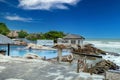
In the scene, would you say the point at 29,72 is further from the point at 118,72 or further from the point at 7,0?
the point at 7,0

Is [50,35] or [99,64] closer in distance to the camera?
[99,64]

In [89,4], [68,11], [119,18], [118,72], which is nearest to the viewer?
[118,72]

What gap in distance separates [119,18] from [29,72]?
94.2 m

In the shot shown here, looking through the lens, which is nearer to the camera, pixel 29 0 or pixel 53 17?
pixel 29 0

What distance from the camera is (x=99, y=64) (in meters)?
18.1

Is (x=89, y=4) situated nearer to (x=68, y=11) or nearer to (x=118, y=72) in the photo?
(x=68, y=11)

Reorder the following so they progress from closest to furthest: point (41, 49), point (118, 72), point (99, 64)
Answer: point (118, 72), point (99, 64), point (41, 49)

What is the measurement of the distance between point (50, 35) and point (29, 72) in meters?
48.1

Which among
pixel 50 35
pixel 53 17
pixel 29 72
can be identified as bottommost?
pixel 29 72

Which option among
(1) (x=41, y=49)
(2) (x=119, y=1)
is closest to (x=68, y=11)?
(2) (x=119, y=1)

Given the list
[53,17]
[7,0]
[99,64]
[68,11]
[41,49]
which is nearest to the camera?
[99,64]

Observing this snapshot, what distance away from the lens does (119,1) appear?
75.9m

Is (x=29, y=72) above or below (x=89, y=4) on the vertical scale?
below

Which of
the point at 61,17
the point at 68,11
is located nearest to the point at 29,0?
the point at 68,11
